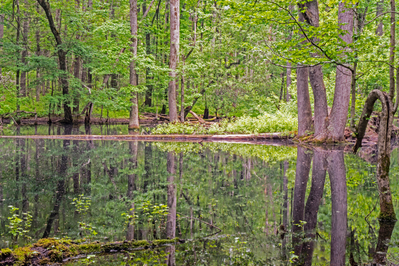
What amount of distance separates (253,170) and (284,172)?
870 mm

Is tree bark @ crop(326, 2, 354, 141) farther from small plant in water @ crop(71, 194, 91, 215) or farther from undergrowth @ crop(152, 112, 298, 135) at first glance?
small plant in water @ crop(71, 194, 91, 215)

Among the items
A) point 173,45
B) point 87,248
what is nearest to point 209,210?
point 87,248

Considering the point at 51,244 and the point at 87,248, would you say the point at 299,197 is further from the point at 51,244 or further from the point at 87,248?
the point at 51,244

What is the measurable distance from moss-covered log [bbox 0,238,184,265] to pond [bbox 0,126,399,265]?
10 centimetres

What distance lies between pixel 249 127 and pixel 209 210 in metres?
13.6

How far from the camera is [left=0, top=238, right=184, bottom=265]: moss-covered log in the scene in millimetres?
3309

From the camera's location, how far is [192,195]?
6410mm

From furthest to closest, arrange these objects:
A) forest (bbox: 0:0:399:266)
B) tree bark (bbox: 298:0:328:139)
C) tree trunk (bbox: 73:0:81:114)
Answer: tree trunk (bbox: 73:0:81:114) → tree bark (bbox: 298:0:328:139) → forest (bbox: 0:0:399:266)

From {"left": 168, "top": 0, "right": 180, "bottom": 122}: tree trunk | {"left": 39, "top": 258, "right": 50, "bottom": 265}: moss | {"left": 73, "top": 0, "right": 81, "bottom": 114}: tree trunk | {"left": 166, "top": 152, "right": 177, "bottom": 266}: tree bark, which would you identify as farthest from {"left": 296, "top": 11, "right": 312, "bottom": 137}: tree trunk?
{"left": 73, "top": 0, "right": 81, "bottom": 114}: tree trunk

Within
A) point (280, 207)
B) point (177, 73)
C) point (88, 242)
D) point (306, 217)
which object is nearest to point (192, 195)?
point (280, 207)

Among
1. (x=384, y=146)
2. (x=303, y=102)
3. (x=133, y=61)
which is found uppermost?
(x=133, y=61)

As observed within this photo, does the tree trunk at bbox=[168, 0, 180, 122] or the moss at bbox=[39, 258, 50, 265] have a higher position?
the tree trunk at bbox=[168, 0, 180, 122]

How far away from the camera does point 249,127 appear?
18766 millimetres

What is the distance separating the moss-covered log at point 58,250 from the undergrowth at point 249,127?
14841 millimetres
